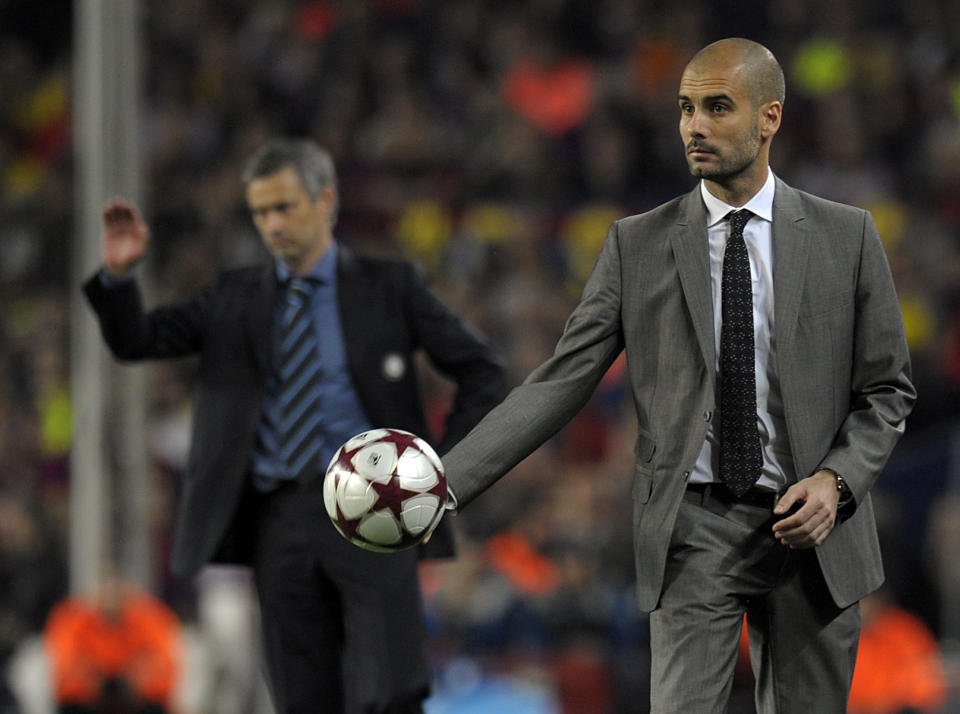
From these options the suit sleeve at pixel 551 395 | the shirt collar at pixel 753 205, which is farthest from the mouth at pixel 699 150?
the suit sleeve at pixel 551 395

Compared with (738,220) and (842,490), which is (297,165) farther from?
(842,490)

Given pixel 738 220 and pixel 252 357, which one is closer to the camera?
pixel 738 220

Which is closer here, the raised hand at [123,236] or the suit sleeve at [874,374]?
the suit sleeve at [874,374]

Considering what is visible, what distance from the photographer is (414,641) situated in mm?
4652

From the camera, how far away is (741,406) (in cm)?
349

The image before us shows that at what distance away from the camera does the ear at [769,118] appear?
11.6ft

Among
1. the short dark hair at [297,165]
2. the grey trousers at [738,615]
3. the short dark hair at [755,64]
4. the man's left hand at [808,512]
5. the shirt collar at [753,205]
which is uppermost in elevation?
the short dark hair at [755,64]

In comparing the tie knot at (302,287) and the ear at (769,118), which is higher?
the ear at (769,118)

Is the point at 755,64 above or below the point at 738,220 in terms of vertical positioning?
above

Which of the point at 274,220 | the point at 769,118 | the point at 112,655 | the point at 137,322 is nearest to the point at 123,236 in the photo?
the point at 137,322

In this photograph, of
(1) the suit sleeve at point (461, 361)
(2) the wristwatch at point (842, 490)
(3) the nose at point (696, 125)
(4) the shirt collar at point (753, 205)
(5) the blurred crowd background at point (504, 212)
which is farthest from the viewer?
(5) the blurred crowd background at point (504, 212)

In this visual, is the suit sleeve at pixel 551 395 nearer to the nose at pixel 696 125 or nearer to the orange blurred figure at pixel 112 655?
the nose at pixel 696 125

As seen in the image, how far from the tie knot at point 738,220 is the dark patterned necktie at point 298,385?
1.56 metres

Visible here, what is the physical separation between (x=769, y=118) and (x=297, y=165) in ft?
5.64
